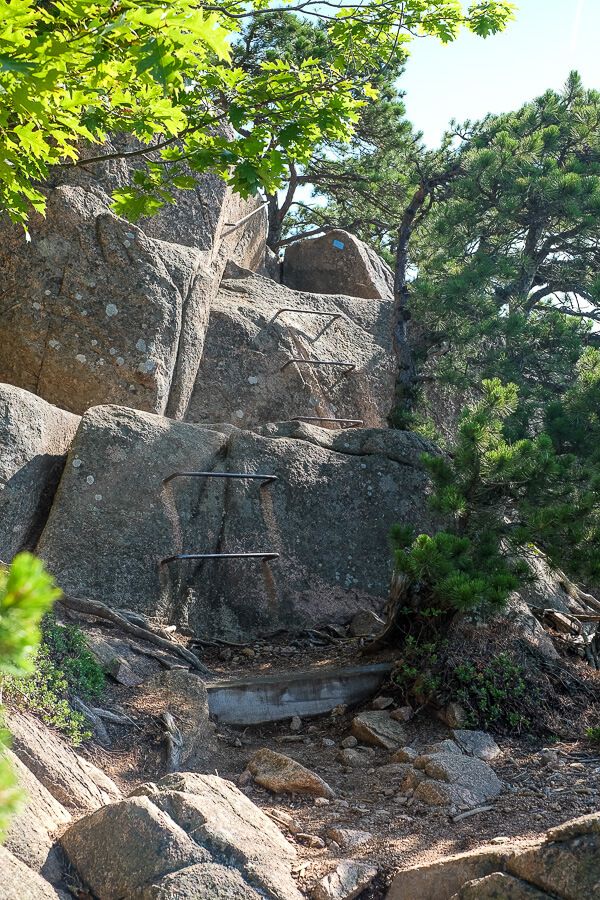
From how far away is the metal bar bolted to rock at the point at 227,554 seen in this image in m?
6.40

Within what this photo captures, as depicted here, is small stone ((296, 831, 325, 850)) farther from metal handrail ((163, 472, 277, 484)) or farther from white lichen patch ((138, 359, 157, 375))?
white lichen patch ((138, 359, 157, 375))

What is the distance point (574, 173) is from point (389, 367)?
3298 mm

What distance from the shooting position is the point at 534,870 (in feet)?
8.77

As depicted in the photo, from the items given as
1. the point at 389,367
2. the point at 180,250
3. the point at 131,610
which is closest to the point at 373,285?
the point at 389,367

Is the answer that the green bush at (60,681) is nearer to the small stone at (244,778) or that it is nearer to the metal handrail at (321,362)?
the small stone at (244,778)

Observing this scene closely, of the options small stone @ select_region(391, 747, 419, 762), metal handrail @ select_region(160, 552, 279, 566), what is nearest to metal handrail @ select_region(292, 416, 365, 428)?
metal handrail @ select_region(160, 552, 279, 566)

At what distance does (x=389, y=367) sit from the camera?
1078 cm

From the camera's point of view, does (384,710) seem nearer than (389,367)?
Yes

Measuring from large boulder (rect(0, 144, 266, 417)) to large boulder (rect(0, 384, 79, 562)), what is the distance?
1.43 meters

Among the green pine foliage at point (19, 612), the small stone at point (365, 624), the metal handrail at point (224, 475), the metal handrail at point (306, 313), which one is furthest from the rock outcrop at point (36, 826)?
the metal handrail at point (306, 313)

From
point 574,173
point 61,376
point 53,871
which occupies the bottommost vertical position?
point 53,871

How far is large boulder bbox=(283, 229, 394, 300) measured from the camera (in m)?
12.1

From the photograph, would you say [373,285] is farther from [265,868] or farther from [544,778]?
[265,868]

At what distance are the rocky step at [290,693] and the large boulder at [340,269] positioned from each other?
7.24 m
